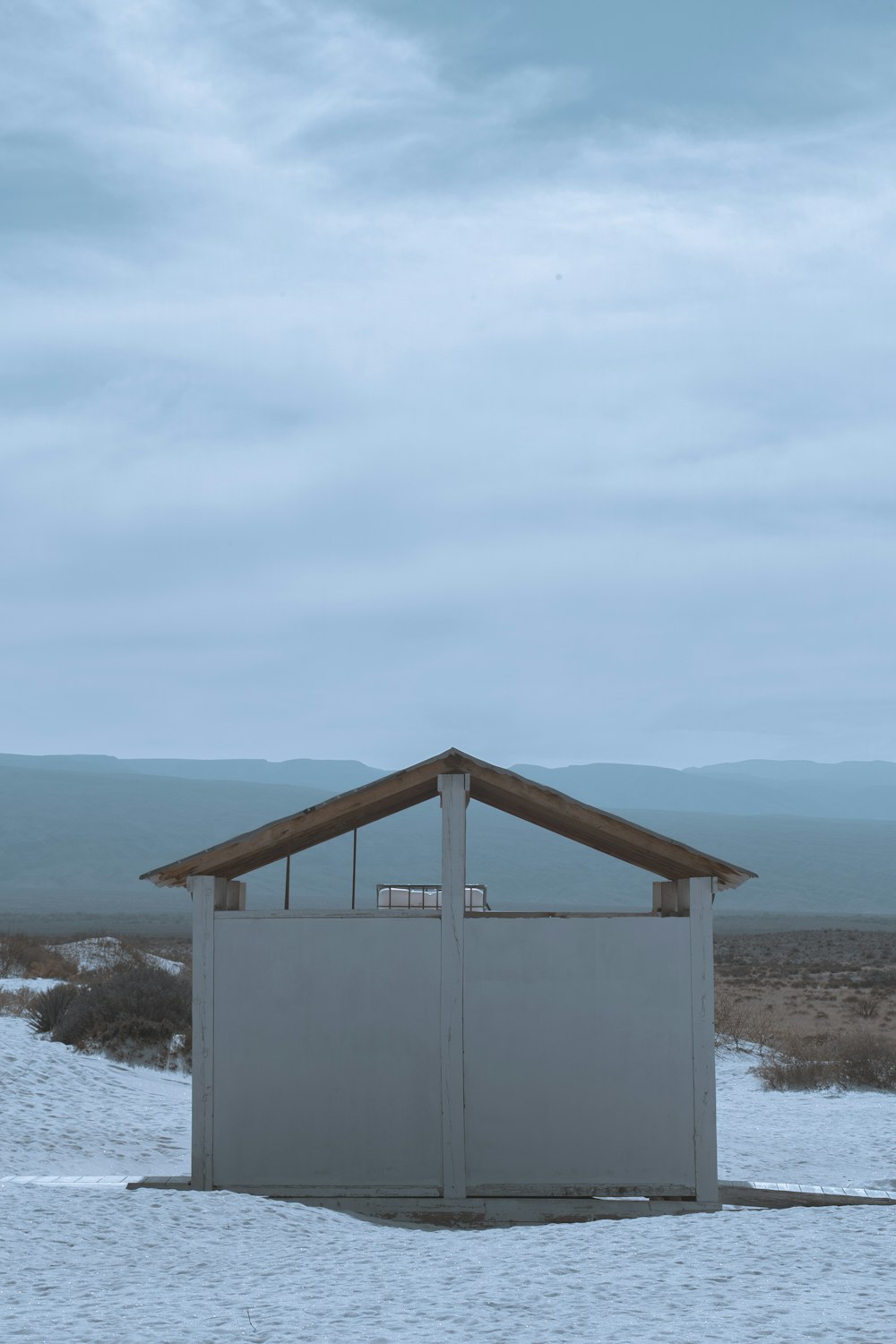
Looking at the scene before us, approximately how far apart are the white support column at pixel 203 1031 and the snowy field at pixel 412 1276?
553mm

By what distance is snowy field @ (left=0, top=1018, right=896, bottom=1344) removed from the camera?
829 centimetres

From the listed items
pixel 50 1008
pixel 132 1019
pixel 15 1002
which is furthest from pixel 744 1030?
pixel 15 1002

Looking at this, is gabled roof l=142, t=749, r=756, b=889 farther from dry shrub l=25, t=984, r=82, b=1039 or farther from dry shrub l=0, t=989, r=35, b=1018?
dry shrub l=0, t=989, r=35, b=1018

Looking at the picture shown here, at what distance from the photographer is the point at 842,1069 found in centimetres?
2469

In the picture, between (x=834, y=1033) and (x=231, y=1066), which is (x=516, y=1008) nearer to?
(x=231, y=1066)

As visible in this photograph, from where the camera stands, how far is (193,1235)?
36.4 ft

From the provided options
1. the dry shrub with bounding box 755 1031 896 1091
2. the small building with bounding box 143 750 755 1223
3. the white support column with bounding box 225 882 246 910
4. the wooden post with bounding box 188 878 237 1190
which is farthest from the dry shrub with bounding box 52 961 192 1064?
the small building with bounding box 143 750 755 1223

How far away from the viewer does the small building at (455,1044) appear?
12.9 m

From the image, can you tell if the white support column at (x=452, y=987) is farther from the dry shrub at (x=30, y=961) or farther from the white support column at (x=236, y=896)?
the dry shrub at (x=30, y=961)

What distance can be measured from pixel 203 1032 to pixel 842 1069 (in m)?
15.2

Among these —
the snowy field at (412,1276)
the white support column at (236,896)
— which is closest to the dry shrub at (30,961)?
the white support column at (236,896)

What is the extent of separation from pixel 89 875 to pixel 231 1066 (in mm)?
162188

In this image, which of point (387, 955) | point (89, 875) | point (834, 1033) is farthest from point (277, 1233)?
point (89, 875)

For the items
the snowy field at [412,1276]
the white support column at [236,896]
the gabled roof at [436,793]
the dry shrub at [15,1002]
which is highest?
the gabled roof at [436,793]
